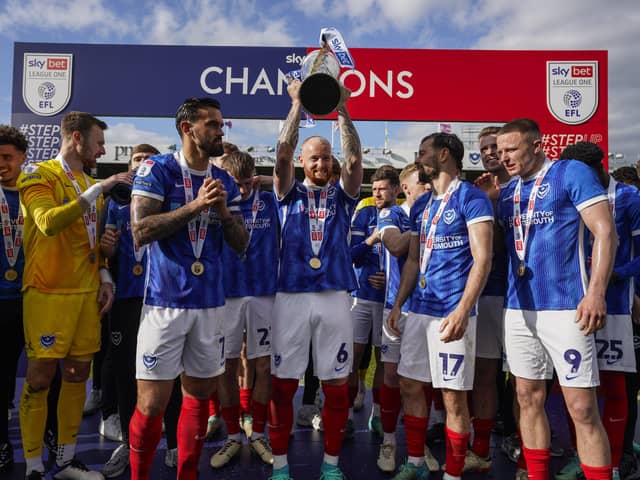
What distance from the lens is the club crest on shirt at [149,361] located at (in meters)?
2.46

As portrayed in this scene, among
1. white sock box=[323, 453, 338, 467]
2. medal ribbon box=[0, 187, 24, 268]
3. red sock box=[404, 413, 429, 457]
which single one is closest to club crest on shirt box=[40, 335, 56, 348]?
medal ribbon box=[0, 187, 24, 268]

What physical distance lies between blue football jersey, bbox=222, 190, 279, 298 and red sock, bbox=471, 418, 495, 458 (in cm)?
175

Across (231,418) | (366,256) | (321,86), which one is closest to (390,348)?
(366,256)

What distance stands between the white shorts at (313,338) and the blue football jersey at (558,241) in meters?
1.10

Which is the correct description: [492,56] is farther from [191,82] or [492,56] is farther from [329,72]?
[329,72]

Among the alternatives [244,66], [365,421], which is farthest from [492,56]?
[365,421]

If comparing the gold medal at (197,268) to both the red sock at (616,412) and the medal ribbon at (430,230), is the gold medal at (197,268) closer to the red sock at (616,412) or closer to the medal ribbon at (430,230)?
the medal ribbon at (430,230)

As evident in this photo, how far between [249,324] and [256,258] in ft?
1.69

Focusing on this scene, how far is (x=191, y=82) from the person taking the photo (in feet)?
24.1

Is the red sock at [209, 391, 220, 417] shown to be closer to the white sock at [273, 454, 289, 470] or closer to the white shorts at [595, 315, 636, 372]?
the white sock at [273, 454, 289, 470]

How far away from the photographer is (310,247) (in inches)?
123

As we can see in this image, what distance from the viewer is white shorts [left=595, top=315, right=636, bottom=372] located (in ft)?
9.61

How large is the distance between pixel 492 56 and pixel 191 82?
4.80 metres

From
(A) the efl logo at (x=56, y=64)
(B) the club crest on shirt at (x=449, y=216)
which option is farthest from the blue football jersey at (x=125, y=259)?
(A) the efl logo at (x=56, y=64)
